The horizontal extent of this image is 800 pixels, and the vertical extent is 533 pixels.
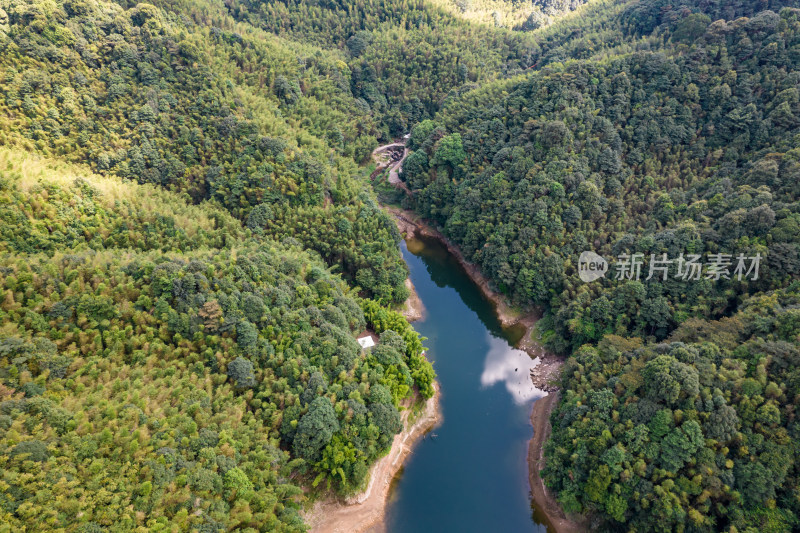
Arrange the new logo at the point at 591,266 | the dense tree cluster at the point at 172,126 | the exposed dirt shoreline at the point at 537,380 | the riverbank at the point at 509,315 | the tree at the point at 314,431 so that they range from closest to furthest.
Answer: the tree at the point at 314,431, the exposed dirt shoreline at the point at 537,380, the riverbank at the point at 509,315, the new logo at the point at 591,266, the dense tree cluster at the point at 172,126

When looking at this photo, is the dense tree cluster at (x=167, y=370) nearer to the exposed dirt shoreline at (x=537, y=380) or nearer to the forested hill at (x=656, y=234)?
the exposed dirt shoreline at (x=537, y=380)

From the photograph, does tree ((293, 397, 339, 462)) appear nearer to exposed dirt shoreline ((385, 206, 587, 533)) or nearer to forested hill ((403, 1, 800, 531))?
forested hill ((403, 1, 800, 531))

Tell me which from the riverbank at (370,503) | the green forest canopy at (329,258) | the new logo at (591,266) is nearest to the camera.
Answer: the green forest canopy at (329,258)

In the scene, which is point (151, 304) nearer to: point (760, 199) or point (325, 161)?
point (325, 161)

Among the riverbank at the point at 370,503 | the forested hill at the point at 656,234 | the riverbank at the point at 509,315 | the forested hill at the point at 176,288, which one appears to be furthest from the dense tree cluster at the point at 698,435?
the forested hill at the point at 176,288

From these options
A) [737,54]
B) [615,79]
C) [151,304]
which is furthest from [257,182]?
[737,54]

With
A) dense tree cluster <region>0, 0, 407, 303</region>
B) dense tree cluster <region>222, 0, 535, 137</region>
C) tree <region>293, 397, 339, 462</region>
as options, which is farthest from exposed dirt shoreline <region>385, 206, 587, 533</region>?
dense tree cluster <region>222, 0, 535, 137</region>
